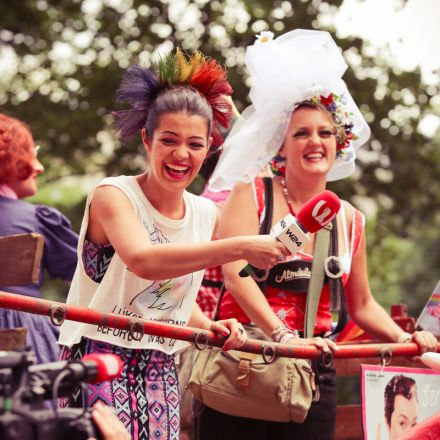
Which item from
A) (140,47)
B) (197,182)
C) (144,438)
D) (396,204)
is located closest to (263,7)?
(140,47)

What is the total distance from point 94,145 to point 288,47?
7.37m

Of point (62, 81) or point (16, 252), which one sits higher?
point (62, 81)

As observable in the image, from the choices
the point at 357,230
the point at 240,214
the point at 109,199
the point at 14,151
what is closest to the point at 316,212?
the point at 109,199

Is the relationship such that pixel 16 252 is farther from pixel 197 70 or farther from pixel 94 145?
pixel 94 145

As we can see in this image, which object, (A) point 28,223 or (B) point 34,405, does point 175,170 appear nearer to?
(A) point 28,223

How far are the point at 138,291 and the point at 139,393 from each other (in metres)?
0.37

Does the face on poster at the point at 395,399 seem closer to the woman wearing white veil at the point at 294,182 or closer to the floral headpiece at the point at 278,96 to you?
the woman wearing white veil at the point at 294,182

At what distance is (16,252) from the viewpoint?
374 cm

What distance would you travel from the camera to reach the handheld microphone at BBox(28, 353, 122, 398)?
1.98m

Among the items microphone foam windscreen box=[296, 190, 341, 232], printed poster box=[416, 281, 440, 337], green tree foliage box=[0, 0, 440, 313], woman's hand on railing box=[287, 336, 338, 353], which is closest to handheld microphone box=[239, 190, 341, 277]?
microphone foam windscreen box=[296, 190, 341, 232]

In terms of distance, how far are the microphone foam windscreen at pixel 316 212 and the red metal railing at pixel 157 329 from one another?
0.62 metres

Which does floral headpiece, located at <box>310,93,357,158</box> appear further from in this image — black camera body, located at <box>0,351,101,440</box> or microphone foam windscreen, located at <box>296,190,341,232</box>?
black camera body, located at <box>0,351,101,440</box>

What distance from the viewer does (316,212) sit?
3.08 meters

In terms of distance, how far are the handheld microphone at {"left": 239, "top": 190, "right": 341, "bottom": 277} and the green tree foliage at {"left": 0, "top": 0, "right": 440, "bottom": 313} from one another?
7119 mm
